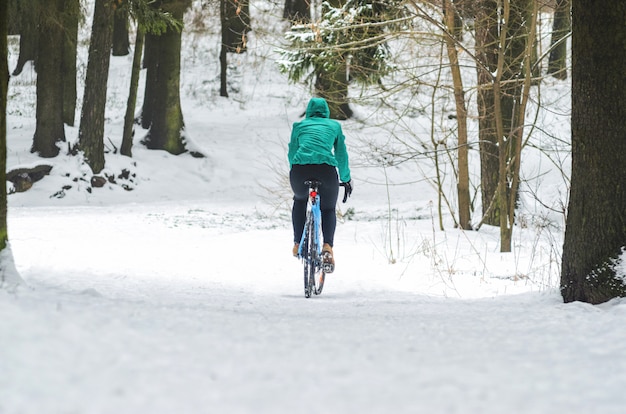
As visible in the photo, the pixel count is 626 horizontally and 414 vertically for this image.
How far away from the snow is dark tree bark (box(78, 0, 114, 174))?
10.5 ft

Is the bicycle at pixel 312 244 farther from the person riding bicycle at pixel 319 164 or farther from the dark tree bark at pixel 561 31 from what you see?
the dark tree bark at pixel 561 31

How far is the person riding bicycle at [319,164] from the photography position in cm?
668

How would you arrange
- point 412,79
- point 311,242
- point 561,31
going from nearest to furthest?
point 311,242 → point 412,79 → point 561,31

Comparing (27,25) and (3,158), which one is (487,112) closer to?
(3,158)

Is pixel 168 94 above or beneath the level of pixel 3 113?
above

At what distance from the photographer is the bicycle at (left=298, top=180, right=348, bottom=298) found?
6699 millimetres

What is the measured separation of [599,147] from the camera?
5121mm

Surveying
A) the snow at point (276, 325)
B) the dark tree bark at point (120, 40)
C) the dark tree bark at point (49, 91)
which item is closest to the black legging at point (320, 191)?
the snow at point (276, 325)

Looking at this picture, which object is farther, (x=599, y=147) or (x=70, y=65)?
(x=70, y=65)

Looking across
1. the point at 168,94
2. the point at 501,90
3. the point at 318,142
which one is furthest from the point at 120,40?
the point at 318,142

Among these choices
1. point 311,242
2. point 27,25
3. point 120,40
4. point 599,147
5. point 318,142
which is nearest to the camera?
point 599,147

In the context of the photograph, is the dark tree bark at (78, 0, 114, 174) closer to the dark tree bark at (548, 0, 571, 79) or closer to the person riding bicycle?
the dark tree bark at (548, 0, 571, 79)

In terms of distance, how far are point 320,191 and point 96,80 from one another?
35.6ft

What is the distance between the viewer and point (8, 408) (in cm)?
220
